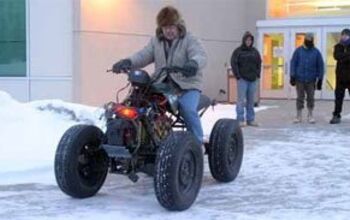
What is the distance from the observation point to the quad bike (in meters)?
6.17

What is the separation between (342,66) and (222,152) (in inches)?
249

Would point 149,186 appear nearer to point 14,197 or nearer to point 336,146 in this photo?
point 14,197

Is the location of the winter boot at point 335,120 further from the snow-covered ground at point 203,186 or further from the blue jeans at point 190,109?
the blue jeans at point 190,109

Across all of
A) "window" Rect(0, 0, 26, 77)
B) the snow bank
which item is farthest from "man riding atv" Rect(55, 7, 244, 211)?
"window" Rect(0, 0, 26, 77)

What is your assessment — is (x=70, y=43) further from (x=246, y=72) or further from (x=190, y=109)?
(x=190, y=109)

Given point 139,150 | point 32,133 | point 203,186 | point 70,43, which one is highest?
point 70,43

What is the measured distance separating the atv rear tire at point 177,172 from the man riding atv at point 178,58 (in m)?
0.70

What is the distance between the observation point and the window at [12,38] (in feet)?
51.9

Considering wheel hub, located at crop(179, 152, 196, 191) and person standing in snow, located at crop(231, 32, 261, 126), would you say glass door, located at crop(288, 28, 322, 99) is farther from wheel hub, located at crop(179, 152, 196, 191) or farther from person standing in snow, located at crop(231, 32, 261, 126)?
wheel hub, located at crop(179, 152, 196, 191)

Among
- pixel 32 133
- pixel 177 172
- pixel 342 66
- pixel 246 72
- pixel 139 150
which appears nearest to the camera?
pixel 177 172

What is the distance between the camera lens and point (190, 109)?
720cm

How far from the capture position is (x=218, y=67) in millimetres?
20531

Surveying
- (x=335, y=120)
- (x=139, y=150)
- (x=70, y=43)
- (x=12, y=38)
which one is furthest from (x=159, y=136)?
(x=12, y=38)

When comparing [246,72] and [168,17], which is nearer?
[168,17]
